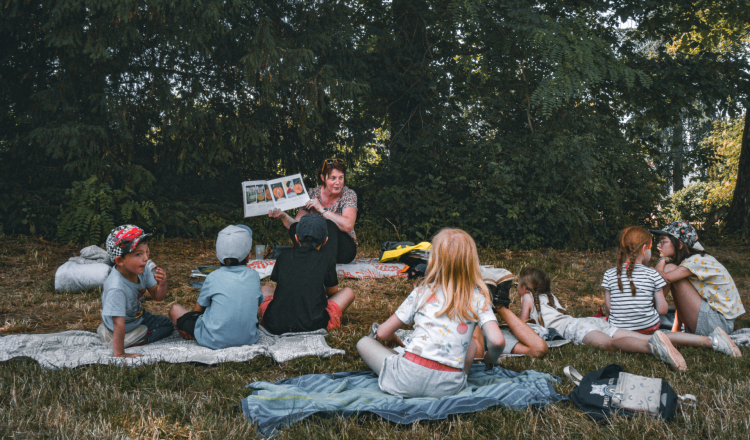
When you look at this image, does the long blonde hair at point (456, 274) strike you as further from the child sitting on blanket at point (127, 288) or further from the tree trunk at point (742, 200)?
the tree trunk at point (742, 200)

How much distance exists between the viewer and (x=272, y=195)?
6.50m

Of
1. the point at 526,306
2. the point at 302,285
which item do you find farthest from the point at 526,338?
the point at 302,285

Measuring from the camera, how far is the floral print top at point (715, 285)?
4.25 metres

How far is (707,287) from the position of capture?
429cm

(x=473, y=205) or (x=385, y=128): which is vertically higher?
(x=385, y=128)

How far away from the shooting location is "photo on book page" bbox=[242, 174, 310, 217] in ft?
20.9

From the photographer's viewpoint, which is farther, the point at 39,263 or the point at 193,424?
the point at 39,263

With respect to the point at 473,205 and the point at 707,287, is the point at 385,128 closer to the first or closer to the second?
the point at 473,205

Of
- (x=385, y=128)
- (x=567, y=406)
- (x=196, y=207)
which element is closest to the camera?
(x=567, y=406)

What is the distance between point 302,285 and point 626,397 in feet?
8.28

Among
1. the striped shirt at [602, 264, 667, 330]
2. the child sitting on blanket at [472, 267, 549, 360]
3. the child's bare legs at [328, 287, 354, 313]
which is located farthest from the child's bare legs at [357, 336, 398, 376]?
the striped shirt at [602, 264, 667, 330]

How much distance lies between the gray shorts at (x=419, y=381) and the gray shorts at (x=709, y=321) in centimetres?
262

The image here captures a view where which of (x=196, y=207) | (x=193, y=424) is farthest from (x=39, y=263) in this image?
(x=193, y=424)

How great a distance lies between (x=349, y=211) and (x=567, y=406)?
13.6ft
